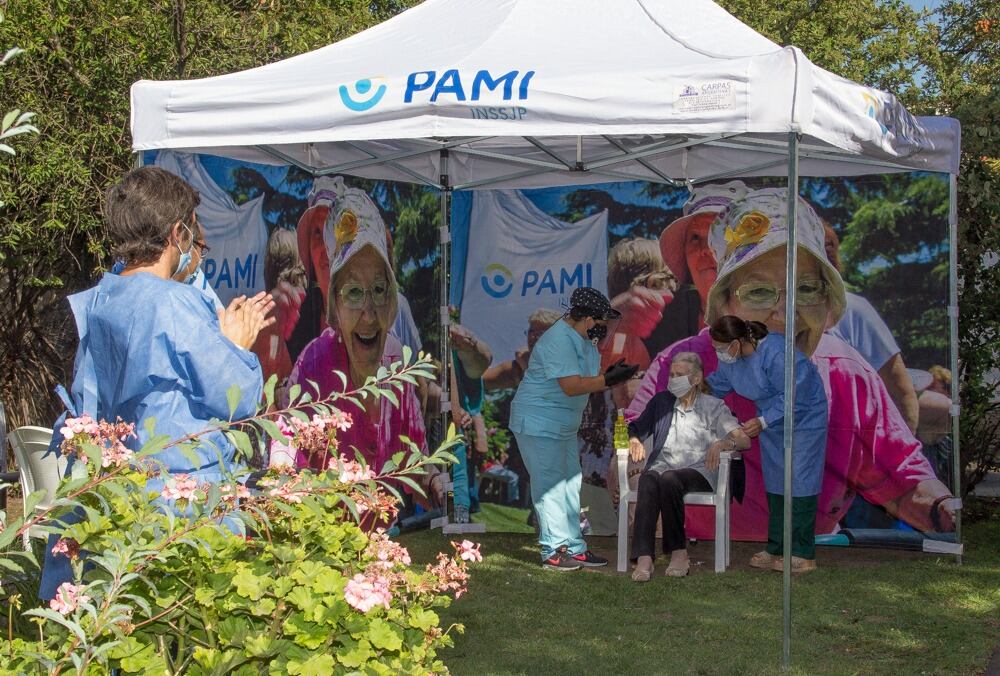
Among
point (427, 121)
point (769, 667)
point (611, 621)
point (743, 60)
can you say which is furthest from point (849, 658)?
point (427, 121)

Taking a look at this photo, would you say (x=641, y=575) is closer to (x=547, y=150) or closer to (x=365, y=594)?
(x=547, y=150)

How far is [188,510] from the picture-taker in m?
2.46

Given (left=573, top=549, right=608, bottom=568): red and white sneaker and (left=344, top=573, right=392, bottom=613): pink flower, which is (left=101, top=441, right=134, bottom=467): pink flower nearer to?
(left=344, top=573, right=392, bottom=613): pink flower

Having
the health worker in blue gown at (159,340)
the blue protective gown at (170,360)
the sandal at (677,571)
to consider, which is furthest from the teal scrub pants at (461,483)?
the blue protective gown at (170,360)

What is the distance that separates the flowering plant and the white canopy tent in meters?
2.37

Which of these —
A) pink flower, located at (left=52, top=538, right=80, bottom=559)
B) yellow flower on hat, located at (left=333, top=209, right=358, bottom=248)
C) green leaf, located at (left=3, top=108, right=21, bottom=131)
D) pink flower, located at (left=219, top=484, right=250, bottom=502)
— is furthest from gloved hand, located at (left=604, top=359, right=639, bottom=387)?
green leaf, located at (left=3, top=108, right=21, bottom=131)

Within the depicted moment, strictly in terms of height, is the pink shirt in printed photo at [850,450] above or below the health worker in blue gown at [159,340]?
below

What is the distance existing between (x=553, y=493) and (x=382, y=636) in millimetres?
4259

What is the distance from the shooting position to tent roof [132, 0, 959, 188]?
4.46m

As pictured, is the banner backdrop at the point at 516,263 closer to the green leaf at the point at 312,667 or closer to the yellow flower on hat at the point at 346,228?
the yellow flower on hat at the point at 346,228

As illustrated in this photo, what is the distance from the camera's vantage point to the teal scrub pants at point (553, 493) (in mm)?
6461

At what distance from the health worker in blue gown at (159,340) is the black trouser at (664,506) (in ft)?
12.4

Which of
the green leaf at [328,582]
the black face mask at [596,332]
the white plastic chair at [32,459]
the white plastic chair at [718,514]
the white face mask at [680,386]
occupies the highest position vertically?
the black face mask at [596,332]

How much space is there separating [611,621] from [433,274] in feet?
9.68
